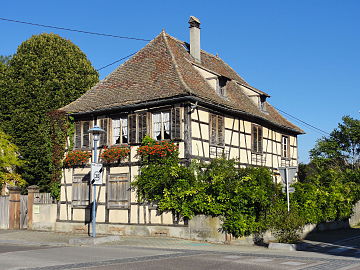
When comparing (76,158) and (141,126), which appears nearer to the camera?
(141,126)

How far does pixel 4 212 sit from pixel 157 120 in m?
10.2

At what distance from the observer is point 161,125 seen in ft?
67.9

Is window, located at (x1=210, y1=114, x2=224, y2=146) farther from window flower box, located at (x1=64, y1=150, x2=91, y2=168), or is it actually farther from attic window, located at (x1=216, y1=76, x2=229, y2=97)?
window flower box, located at (x1=64, y1=150, x2=91, y2=168)

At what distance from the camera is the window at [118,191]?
21.1m

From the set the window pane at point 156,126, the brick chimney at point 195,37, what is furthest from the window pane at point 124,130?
the brick chimney at point 195,37

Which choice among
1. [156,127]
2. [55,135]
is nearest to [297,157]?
[156,127]

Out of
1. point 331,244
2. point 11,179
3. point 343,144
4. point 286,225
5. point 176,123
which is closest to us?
point 286,225

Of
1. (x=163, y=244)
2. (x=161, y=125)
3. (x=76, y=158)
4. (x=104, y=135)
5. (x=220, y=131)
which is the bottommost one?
(x=163, y=244)

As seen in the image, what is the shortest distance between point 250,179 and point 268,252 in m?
3.76

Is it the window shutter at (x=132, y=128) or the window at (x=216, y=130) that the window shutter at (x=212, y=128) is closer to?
the window at (x=216, y=130)

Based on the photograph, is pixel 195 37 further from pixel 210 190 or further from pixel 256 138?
pixel 210 190

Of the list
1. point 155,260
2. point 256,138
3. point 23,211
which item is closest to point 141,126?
point 256,138

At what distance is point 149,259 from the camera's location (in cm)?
1270

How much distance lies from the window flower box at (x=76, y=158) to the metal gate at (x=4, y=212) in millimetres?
4146
